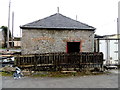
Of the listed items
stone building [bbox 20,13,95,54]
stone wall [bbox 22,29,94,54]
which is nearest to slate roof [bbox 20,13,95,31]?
stone building [bbox 20,13,95,54]

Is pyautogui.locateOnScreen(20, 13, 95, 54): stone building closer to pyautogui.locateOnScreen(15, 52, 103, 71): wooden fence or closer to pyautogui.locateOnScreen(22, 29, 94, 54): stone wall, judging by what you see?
pyautogui.locateOnScreen(22, 29, 94, 54): stone wall

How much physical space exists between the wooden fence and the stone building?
1.38 metres

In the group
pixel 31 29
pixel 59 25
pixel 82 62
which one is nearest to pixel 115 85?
pixel 82 62

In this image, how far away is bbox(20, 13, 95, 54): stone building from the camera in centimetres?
1201

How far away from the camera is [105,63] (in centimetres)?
1299

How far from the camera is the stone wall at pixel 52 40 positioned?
12008 millimetres

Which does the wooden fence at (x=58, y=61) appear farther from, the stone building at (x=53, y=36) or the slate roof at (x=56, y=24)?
the slate roof at (x=56, y=24)

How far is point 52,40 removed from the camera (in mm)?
12281

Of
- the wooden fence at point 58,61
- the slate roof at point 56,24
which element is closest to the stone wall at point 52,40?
the slate roof at point 56,24

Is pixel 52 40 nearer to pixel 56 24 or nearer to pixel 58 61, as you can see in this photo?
pixel 56 24

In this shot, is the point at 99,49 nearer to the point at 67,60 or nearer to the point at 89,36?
the point at 89,36

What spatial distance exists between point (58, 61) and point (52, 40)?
2.18 m

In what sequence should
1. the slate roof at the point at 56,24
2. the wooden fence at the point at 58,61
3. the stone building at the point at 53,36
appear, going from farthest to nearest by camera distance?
1. the slate roof at the point at 56,24
2. the stone building at the point at 53,36
3. the wooden fence at the point at 58,61

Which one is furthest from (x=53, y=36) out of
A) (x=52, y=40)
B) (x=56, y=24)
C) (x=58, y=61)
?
(x=58, y=61)
